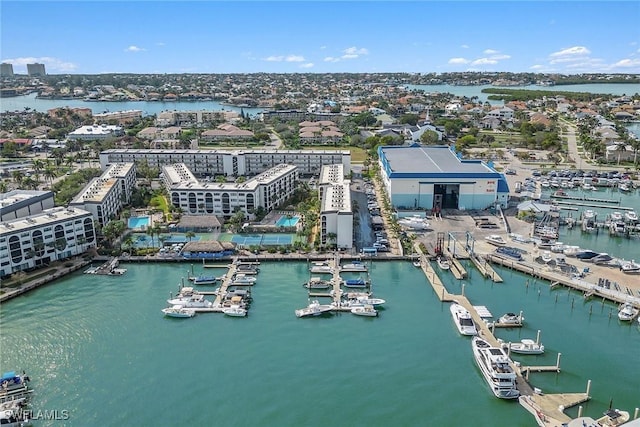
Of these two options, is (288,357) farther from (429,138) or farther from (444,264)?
(429,138)

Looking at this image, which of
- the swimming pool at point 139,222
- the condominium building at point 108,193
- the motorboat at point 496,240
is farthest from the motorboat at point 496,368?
the condominium building at point 108,193

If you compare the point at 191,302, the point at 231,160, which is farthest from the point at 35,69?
the point at 191,302

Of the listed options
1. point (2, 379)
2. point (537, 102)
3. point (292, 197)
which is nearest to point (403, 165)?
point (292, 197)

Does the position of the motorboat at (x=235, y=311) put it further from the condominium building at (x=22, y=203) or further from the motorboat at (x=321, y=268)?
the condominium building at (x=22, y=203)

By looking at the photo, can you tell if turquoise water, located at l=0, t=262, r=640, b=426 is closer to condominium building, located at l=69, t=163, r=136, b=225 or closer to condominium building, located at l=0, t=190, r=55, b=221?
condominium building, located at l=69, t=163, r=136, b=225

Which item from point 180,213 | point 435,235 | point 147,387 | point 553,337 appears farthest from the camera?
point 180,213

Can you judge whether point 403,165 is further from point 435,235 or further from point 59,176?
point 59,176
